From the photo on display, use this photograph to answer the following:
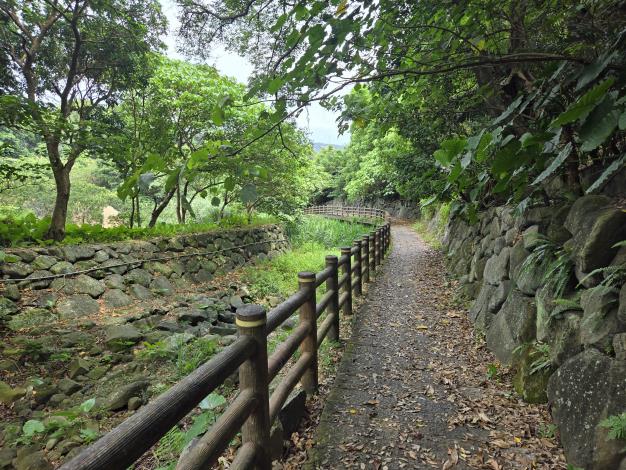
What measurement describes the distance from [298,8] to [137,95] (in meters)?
9.43

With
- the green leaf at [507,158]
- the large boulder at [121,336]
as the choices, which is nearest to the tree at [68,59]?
the large boulder at [121,336]

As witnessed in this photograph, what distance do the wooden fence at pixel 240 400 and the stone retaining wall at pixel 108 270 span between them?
509 cm

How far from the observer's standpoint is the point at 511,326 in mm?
3441

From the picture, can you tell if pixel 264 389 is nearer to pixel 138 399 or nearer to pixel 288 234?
pixel 138 399

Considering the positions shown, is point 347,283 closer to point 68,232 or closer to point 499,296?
point 499,296

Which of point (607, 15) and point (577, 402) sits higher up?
point (607, 15)

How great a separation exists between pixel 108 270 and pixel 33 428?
4338mm

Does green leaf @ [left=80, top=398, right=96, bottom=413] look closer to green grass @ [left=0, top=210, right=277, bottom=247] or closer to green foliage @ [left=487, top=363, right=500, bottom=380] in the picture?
green foliage @ [left=487, top=363, right=500, bottom=380]

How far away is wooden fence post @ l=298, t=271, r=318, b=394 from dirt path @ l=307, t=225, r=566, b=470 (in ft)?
0.80

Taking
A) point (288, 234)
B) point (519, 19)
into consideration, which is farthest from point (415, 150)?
point (288, 234)

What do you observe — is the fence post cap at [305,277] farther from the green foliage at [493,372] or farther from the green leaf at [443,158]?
the green foliage at [493,372]

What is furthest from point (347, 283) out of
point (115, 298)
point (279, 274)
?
point (279, 274)

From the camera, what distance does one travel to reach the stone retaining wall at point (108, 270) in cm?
580

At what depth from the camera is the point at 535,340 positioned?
298 cm
